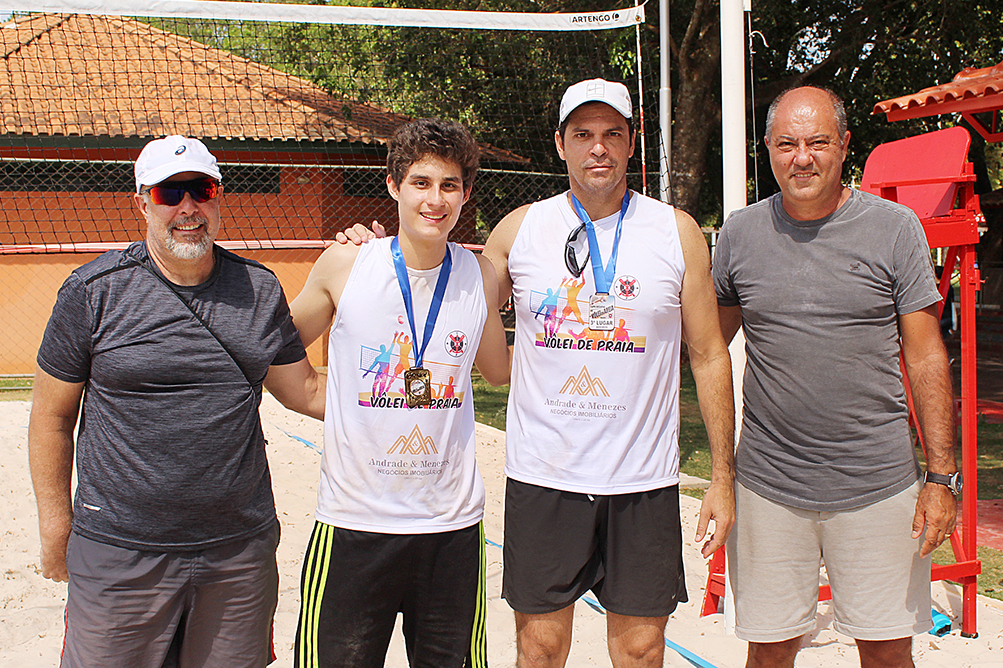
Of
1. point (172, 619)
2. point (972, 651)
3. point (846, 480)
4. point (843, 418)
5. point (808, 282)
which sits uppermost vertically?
point (808, 282)

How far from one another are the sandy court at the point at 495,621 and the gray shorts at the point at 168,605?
119cm

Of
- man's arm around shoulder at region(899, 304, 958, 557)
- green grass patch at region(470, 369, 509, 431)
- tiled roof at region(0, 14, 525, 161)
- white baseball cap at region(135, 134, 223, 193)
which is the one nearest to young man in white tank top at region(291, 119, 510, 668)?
white baseball cap at region(135, 134, 223, 193)

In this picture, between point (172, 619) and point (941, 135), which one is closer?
point (172, 619)

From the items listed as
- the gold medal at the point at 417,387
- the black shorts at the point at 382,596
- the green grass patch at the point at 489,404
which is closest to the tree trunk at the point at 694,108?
the green grass patch at the point at 489,404

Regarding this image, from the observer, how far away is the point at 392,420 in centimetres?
249

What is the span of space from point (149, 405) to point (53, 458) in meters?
0.34

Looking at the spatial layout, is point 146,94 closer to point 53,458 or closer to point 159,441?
point 53,458

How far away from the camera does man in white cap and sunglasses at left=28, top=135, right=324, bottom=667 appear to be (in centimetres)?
230

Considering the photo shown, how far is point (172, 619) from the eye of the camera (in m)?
2.38

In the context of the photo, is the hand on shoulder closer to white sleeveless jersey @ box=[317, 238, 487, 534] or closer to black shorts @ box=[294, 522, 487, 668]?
white sleeveless jersey @ box=[317, 238, 487, 534]

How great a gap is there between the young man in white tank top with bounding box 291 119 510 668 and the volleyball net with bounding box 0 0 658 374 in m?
8.59

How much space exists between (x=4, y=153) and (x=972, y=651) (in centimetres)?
1283

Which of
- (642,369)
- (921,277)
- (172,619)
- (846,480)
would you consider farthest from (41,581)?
(921,277)

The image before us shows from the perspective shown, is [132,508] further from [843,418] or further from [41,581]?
[41,581]
